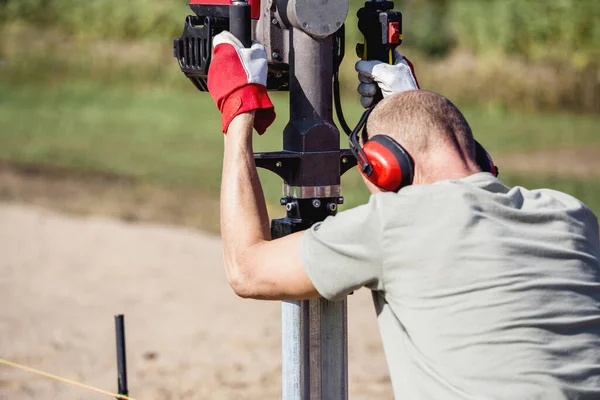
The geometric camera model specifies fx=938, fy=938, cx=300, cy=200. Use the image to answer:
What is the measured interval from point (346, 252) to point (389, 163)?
0.76ft

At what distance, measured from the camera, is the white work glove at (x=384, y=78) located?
2.55 meters

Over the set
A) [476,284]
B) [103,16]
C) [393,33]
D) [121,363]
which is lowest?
[121,363]

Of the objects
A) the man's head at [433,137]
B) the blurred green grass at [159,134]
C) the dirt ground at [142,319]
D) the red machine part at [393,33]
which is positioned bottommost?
the dirt ground at [142,319]

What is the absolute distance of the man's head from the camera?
81.7 inches

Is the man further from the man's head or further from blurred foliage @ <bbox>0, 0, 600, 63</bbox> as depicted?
blurred foliage @ <bbox>0, 0, 600, 63</bbox>

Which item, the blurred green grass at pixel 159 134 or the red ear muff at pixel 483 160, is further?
the blurred green grass at pixel 159 134

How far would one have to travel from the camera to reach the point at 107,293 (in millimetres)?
6551

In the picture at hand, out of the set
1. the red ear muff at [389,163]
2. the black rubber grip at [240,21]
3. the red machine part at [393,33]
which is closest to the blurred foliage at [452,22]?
the red machine part at [393,33]

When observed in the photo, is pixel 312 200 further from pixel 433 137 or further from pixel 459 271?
pixel 459 271

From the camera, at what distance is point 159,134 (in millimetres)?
14195

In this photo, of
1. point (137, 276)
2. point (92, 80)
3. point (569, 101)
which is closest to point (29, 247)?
point (137, 276)

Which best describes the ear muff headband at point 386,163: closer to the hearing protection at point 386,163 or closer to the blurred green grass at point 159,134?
the hearing protection at point 386,163

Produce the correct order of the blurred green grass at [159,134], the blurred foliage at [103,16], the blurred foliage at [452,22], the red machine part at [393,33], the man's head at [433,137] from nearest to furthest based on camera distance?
the man's head at [433,137]
the red machine part at [393,33]
the blurred green grass at [159,134]
the blurred foliage at [452,22]
the blurred foliage at [103,16]

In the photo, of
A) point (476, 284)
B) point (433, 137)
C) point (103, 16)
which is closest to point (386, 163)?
point (433, 137)
